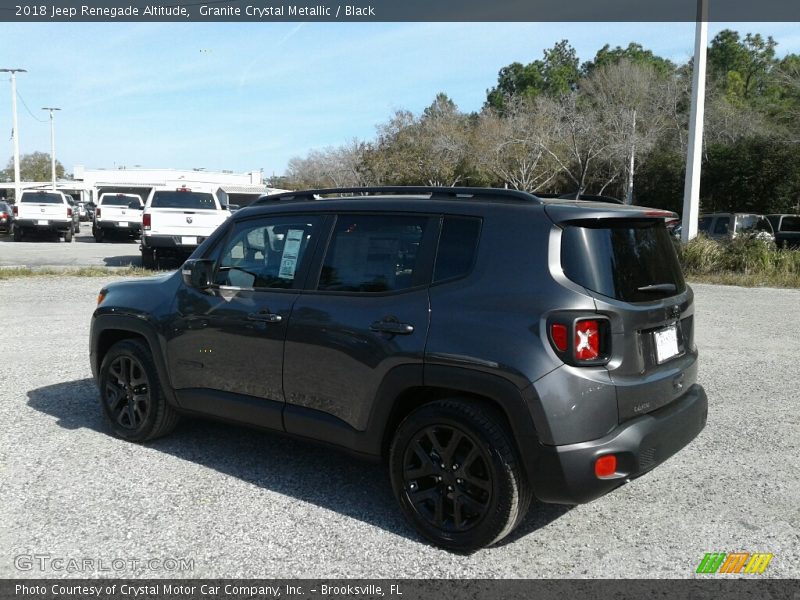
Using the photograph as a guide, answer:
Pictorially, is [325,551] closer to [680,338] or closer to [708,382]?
[680,338]

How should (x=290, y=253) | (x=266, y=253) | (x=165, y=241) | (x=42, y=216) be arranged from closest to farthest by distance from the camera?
(x=290, y=253)
(x=266, y=253)
(x=165, y=241)
(x=42, y=216)

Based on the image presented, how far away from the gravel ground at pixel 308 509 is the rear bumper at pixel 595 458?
43 centimetres

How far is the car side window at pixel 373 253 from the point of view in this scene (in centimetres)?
396

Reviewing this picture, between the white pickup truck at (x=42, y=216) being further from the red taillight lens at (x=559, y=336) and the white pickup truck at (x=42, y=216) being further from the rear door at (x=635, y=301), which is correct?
the red taillight lens at (x=559, y=336)

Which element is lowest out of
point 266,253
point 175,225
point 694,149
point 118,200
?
point 266,253

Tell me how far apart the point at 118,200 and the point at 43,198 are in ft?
8.81

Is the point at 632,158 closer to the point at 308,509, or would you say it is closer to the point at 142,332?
the point at 142,332

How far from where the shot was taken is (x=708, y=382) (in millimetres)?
7277

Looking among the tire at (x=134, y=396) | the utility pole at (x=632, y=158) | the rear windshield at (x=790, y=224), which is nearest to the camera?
the tire at (x=134, y=396)

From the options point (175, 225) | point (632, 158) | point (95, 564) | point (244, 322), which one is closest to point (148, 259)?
point (175, 225)

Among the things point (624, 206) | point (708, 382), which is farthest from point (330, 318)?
point (708, 382)

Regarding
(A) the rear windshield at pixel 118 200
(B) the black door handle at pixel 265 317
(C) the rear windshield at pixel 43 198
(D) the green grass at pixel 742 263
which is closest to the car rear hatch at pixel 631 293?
(B) the black door handle at pixel 265 317

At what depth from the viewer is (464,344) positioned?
358cm

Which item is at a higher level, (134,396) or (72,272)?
(72,272)
